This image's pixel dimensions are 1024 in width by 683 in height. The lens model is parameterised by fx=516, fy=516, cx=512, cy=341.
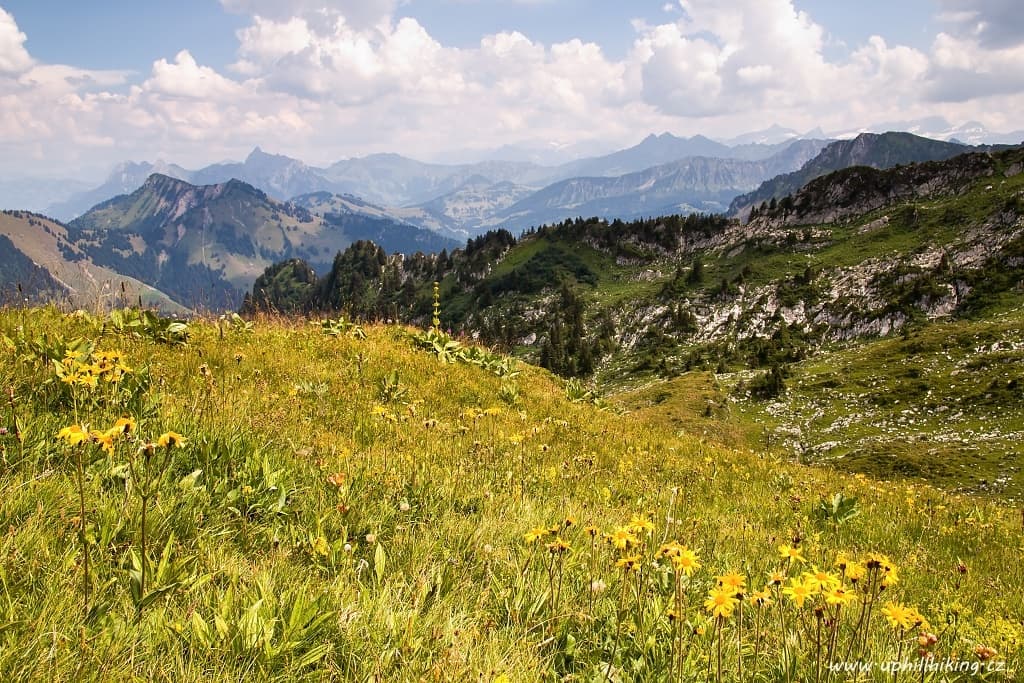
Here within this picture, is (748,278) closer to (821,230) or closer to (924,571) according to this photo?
(821,230)

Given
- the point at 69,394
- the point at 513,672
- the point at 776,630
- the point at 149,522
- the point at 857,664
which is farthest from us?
the point at 69,394

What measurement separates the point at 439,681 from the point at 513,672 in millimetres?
475

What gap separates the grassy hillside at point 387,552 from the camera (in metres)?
2.38

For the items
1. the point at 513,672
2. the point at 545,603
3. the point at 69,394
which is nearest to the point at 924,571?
the point at 545,603

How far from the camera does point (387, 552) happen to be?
3559 mm

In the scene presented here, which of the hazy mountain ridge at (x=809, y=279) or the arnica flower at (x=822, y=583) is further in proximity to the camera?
the hazy mountain ridge at (x=809, y=279)

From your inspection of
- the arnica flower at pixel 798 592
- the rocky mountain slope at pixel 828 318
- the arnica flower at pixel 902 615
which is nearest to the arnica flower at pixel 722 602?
the arnica flower at pixel 798 592

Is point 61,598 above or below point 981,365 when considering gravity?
above

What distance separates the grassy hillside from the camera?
Answer: 238cm

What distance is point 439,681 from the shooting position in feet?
7.41

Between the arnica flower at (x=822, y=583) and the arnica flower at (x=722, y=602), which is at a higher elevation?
the arnica flower at (x=722, y=602)

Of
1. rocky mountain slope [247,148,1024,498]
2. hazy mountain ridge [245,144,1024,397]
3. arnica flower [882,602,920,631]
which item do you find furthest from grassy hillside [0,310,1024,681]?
hazy mountain ridge [245,144,1024,397]

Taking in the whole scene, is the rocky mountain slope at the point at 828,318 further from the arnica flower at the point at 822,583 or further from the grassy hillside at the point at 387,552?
the arnica flower at the point at 822,583

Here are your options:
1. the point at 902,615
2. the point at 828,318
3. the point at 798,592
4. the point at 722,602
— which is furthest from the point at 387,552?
the point at 828,318
